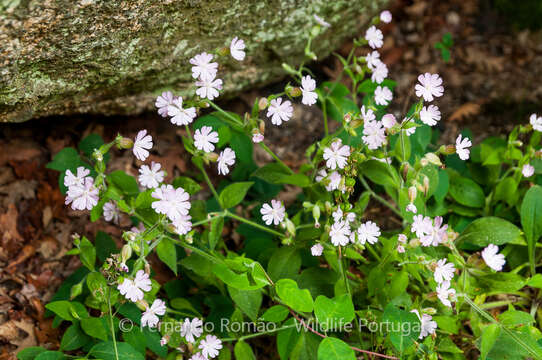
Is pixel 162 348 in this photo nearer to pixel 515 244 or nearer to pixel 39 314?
pixel 39 314

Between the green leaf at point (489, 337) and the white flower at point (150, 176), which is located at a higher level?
the white flower at point (150, 176)

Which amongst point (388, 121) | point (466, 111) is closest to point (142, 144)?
point (388, 121)

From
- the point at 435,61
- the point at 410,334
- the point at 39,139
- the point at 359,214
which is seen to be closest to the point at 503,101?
the point at 435,61

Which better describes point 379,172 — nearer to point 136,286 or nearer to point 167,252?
point 167,252

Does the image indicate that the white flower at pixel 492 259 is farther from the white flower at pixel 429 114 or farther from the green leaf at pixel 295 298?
the green leaf at pixel 295 298

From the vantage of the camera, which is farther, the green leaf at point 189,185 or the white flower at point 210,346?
the green leaf at point 189,185

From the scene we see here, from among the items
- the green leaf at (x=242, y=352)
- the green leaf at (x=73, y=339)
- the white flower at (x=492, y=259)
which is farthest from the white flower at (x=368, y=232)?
the green leaf at (x=73, y=339)

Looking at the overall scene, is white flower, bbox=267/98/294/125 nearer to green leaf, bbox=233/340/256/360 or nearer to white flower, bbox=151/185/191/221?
white flower, bbox=151/185/191/221
